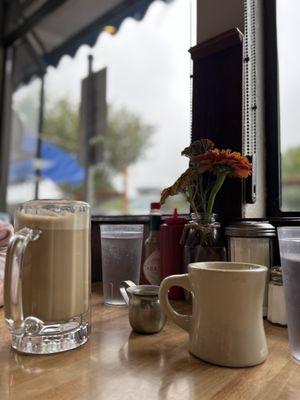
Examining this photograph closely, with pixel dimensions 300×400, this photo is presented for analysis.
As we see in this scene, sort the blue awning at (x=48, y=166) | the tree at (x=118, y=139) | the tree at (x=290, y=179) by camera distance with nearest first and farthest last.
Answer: the tree at (x=290, y=179)
the blue awning at (x=48, y=166)
the tree at (x=118, y=139)

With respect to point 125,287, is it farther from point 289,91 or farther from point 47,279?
point 289,91

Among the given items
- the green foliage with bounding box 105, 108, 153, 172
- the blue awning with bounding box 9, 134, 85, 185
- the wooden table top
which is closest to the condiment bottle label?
the wooden table top

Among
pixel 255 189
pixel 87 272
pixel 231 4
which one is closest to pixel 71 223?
pixel 87 272

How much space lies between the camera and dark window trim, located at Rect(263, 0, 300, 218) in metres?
1.06

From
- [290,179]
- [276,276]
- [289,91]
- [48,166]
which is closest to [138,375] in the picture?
[276,276]

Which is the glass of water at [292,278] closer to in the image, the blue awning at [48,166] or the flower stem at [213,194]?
the flower stem at [213,194]

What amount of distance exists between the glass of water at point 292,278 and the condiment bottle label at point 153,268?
40cm

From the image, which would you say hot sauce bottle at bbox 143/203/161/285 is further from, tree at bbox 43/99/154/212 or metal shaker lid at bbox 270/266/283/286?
tree at bbox 43/99/154/212

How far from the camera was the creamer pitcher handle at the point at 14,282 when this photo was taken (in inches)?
18.0

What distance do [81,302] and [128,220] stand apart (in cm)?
72

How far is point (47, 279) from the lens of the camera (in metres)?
0.52

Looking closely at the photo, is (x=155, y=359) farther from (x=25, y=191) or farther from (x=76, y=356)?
(x=25, y=191)

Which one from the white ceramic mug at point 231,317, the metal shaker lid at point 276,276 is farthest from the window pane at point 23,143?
the white ceramic mug at point 231,317

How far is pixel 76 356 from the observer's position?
1.60 feet
